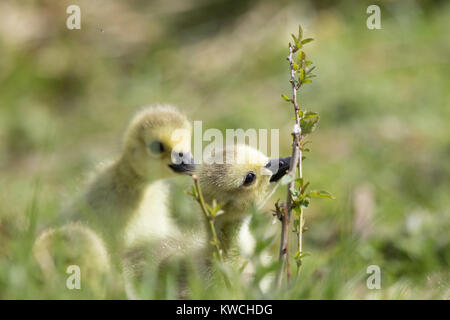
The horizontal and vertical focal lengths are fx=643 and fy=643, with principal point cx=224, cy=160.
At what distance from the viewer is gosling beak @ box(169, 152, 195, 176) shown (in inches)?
104

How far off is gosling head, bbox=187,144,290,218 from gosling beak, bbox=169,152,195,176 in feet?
1.56

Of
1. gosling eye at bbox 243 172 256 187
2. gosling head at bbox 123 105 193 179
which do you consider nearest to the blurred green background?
gosling head at bbox 123 105 193 179

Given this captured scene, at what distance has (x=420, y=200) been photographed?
11.6ft

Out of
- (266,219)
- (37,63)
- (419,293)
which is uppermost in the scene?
(37,63)

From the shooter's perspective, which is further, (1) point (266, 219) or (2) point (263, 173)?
(2) point (263, 173)

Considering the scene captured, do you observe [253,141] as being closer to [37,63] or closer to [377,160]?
[377,160]

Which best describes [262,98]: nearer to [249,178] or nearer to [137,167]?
[137,167]

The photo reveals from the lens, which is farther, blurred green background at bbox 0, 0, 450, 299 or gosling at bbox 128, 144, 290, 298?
blurred green background at bbox 0, 0, 450, 299

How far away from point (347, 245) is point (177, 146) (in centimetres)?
118

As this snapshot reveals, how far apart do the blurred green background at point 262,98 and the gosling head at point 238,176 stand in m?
0.33

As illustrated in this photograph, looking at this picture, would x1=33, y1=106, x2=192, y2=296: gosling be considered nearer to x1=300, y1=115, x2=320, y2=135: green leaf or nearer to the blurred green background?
the blurred green background

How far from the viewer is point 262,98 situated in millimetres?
5121

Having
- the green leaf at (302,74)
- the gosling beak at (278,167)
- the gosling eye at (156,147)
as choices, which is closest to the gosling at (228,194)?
the gosling beak at (278,167)
